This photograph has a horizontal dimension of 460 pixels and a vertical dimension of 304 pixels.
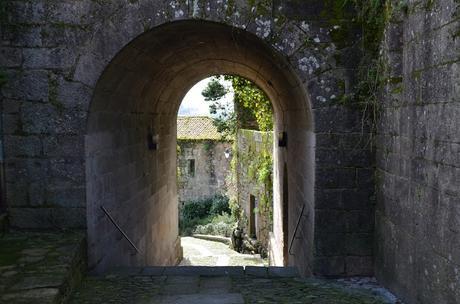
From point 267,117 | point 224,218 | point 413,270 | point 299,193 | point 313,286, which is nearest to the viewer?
point 413,270

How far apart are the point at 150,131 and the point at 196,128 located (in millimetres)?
23412

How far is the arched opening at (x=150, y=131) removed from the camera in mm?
4703

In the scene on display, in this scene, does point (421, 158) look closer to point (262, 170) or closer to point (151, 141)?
point (151, 141)

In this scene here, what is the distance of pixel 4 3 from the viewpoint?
172 inches

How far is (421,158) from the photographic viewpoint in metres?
3.35

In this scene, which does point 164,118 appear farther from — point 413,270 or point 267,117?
point 413,270

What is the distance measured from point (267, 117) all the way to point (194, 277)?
25.2ft

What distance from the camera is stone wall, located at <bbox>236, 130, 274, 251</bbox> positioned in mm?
12328

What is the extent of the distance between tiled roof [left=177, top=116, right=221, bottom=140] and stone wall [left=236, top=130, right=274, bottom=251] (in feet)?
40.3

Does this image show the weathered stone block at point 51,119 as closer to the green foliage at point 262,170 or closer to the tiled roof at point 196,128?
the green foliage at point 262,170

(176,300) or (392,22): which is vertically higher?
(392,22)

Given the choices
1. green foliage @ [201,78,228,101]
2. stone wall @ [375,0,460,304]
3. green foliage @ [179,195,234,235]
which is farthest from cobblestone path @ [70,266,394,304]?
green foliage @ [179,195,234,235]

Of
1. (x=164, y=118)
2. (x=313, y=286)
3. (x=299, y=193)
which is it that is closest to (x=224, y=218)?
(x=164, y=118)

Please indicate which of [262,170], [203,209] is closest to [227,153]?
[203,209]
